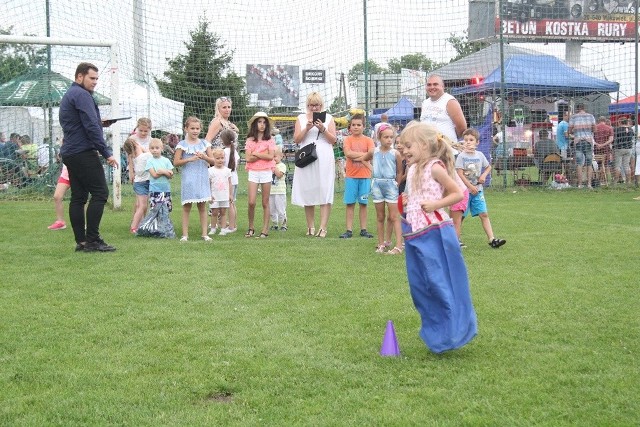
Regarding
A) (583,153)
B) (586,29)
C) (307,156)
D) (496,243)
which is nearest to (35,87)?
(307,156)

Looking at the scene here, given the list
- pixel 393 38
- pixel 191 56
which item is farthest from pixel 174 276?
pixel 393 38

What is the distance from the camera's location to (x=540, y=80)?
69.5ft

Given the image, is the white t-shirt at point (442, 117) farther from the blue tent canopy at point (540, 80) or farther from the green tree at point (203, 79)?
the blue tent canopy at point (540, 80)

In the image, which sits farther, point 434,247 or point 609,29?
point 609,29

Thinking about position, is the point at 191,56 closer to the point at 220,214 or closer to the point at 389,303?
the point at 220,214

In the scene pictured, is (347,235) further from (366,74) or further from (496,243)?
(366,74)

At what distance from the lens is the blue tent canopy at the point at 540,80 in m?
20.6

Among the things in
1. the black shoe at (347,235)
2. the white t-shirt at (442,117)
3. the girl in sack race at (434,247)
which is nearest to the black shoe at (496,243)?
the white t-shirt at (442,117)

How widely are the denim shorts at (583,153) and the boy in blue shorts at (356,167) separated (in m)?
10.7

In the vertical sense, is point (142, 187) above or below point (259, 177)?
below

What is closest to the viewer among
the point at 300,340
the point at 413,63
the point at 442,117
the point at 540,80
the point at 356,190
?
the point at 300,340

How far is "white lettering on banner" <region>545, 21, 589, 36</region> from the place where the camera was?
33688 millimetres

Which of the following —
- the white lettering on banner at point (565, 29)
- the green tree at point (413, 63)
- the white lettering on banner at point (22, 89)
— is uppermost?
the white lettering on banner at point (565, 29)

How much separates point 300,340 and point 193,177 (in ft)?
18.0
